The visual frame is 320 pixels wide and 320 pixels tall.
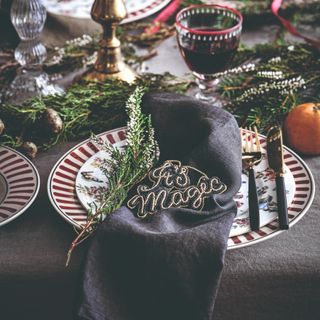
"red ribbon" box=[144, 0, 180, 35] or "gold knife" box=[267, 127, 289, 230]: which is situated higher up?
"gold knife" box=[267, 127, 289, 230]

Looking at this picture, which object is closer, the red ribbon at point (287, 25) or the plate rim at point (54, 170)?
the plate rim at point (54, 170)

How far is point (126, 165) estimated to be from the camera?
82cm

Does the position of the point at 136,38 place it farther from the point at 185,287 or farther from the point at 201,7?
the point at 185,287

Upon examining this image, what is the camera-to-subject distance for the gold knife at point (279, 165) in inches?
29.8

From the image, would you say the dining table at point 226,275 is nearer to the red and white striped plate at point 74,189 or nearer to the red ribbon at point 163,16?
the red and white striped plate at point 74,189

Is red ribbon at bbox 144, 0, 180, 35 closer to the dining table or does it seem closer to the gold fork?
the gold fork

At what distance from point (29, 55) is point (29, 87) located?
0.18 feet

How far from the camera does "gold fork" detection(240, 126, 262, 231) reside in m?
0.76

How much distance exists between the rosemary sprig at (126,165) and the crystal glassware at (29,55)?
0.96 feet

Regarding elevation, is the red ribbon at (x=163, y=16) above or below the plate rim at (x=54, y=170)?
below

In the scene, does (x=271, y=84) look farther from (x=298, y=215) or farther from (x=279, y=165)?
(x=298, y=215)

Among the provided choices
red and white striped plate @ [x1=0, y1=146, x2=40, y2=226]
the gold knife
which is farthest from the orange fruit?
red and white striped plate @ [x1=0, y1=146, x2=40, y2=226]

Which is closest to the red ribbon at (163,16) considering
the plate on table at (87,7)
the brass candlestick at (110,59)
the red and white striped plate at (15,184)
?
the plate on table at (87,7)

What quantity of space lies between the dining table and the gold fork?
0.03 meters
